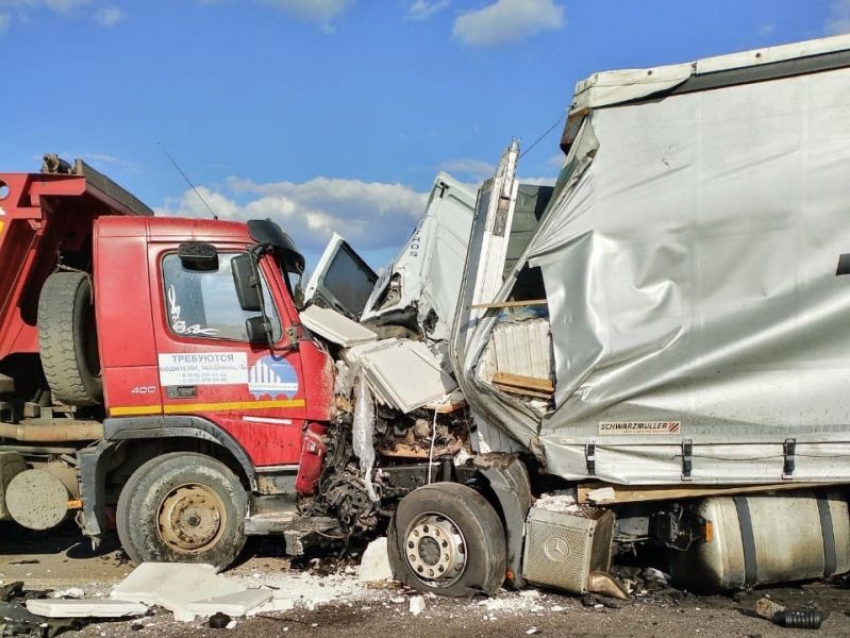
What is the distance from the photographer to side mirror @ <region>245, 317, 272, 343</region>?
5160 mm

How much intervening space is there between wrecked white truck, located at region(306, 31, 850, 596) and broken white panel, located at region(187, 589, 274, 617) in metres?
0.97

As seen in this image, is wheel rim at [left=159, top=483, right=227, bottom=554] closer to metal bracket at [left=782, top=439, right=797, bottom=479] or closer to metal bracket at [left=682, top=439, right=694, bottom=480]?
metal bracket at [left=682, top=439, right=694, bottom=480]

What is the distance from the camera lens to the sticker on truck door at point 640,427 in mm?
4293

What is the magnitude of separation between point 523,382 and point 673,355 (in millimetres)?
963

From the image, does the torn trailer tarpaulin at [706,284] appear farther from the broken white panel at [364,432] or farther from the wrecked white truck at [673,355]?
the broken white panel at [364,432]

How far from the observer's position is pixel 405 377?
17.3 ft

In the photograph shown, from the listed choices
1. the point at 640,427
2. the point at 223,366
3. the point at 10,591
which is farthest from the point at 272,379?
the point at 640,427

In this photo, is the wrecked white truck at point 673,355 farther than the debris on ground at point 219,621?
No

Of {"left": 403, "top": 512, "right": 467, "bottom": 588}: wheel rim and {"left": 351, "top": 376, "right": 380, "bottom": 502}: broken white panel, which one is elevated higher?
{"left": 351, "top": 376, "right": 380, "bottom": 502}: broken white panel

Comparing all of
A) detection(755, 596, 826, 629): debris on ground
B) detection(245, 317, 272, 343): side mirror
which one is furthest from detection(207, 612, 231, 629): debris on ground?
detection(755, 596, 826, 629): debris on ground

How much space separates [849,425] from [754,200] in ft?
4.60

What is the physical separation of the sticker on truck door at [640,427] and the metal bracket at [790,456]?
584 millimetres

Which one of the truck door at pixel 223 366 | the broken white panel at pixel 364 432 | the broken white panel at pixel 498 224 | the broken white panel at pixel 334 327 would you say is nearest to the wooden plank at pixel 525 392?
the broken white panel at pixel 498 224

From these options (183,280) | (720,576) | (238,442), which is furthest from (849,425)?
(183,280)
